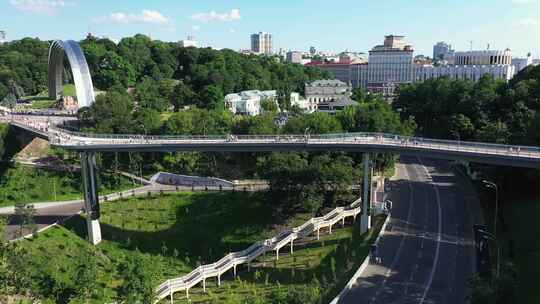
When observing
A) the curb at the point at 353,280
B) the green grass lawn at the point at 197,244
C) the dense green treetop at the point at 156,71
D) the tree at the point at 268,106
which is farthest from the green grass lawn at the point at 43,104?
the curb at the point at 353,280

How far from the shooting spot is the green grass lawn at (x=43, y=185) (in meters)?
56.4

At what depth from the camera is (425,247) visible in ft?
128

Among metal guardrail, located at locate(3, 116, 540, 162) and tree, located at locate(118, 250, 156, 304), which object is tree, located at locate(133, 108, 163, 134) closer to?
metal guardrail, located at locate(3, 116, 540, 162)

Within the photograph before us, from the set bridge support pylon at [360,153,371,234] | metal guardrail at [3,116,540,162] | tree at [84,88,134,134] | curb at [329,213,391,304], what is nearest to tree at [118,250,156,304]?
curb at [329,213,391,304]

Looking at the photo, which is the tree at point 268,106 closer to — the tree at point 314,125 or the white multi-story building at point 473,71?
the tree at point 314,125

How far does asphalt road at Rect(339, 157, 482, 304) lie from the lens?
3186cm

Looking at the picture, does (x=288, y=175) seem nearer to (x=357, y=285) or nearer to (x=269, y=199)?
(x=269, y=199)

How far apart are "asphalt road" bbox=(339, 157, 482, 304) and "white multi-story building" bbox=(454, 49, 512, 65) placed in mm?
150214

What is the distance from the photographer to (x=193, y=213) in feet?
173

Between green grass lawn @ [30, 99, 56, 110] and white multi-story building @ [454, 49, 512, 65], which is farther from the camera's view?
white multi-story building @ [454, 49, 512, 65]

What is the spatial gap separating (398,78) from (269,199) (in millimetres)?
159880

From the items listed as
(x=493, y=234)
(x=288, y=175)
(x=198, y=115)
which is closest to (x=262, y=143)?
(x=288, y=175)

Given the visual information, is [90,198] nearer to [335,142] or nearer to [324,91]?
[335,142]

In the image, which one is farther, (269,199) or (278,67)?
(278,67)
